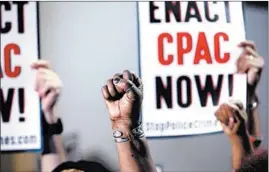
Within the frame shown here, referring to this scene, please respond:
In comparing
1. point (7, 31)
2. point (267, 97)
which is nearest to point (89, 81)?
point (7, 31)

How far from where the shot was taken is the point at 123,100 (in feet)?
4.38

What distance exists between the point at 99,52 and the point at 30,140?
36cm

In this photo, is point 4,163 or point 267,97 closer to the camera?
point 4,163

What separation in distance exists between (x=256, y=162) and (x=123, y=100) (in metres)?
0.50

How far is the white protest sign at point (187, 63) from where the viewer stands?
55.5 inches

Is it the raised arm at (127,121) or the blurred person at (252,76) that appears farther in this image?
the blurred person at (252,76)

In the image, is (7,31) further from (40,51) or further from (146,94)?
(146,94)

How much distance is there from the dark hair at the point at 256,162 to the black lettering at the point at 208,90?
0.21m

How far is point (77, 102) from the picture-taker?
54.2 inches

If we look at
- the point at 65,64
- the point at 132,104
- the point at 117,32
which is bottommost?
the point at 132,104

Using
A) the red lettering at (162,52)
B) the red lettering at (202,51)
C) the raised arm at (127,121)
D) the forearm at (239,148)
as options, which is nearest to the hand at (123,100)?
the raised arm at (127,121)

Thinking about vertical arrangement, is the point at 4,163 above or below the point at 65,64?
below

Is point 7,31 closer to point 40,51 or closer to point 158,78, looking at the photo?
point 40,51

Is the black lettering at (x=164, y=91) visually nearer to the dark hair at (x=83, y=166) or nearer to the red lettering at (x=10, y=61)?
the dark hair at (x=83, y=166)
